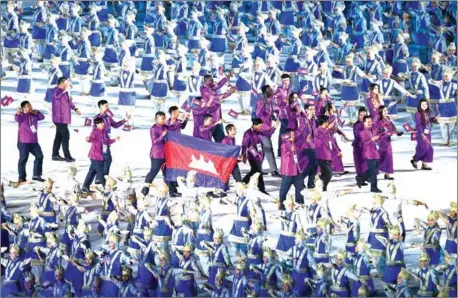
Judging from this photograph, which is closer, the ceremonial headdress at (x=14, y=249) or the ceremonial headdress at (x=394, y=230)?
the ceremonial headdress at (x=394, y=230)

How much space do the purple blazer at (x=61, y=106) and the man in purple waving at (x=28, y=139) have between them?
1.01 ft

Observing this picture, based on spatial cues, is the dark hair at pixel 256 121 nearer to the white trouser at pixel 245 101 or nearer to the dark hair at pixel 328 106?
the white trouser at pixel 245 101

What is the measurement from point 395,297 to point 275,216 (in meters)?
2.10

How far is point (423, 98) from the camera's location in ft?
104

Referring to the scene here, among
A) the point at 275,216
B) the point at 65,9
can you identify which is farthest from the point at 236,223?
the point at 65,9

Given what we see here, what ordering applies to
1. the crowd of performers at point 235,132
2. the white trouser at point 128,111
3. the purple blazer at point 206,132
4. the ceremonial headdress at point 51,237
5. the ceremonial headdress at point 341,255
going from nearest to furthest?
the ceremonial headdress at point 341,255 < the crowd of performers at point 235,132 < the ceremonial headdress at point 51,237 < the purple blazer at point 206,132 < the white trouser at point 128,111

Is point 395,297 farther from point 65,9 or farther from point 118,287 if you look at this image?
point 65,9

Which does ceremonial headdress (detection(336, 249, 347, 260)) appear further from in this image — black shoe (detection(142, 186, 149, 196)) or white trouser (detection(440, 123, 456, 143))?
black shoe (detection(142, 186, 149, 196))

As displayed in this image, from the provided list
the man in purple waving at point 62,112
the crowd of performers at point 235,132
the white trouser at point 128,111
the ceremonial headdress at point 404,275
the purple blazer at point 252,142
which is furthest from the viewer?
the white trouser at point 128,111

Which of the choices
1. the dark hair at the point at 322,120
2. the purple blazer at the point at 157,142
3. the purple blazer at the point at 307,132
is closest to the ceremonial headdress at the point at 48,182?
the purple blazer at the point at 157,142

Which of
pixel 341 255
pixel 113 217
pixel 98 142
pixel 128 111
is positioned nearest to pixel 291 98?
pixel 128 111

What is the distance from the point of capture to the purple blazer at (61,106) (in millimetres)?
31531

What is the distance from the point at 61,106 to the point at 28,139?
28.9 inches

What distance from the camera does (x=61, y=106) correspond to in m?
31.5
